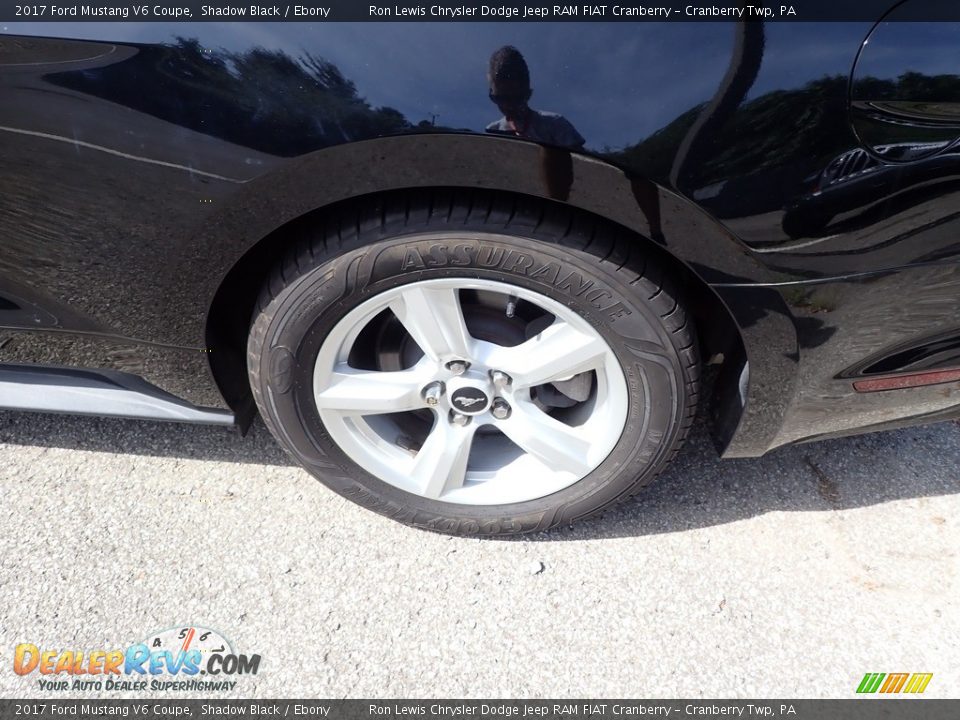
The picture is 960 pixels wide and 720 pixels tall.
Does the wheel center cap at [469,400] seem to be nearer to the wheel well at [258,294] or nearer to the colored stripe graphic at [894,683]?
the wheel well at [258,294]

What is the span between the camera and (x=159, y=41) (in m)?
1.30

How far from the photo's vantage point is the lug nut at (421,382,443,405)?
1.73 meters

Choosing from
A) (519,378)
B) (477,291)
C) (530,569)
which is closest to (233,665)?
(530,569)

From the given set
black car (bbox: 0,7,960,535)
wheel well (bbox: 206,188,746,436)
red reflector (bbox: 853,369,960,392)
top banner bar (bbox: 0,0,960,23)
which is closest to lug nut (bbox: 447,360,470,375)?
black car (bbox: 0,7,960,535)

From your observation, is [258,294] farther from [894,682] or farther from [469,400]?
[894,682]

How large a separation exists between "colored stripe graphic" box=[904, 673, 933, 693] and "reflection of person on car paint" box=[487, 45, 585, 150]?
1.48 m

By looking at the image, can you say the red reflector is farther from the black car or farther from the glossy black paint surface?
the glossy black paint surface

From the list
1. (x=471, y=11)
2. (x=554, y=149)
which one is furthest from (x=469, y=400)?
(x=471, y=11)

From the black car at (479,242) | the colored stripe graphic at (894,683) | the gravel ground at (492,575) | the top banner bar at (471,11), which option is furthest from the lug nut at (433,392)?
the colored stripe graphic at (894,683)

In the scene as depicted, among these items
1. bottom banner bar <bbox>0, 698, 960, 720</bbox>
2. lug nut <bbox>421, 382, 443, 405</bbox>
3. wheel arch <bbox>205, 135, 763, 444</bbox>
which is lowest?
bottom banner bar <bbox>0, 698, 960, 720</bbox>

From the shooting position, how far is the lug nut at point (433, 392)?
1.73 m

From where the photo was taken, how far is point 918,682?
1648mm

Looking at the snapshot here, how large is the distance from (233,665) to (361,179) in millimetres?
1168

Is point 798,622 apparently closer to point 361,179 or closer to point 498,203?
point 498,203
